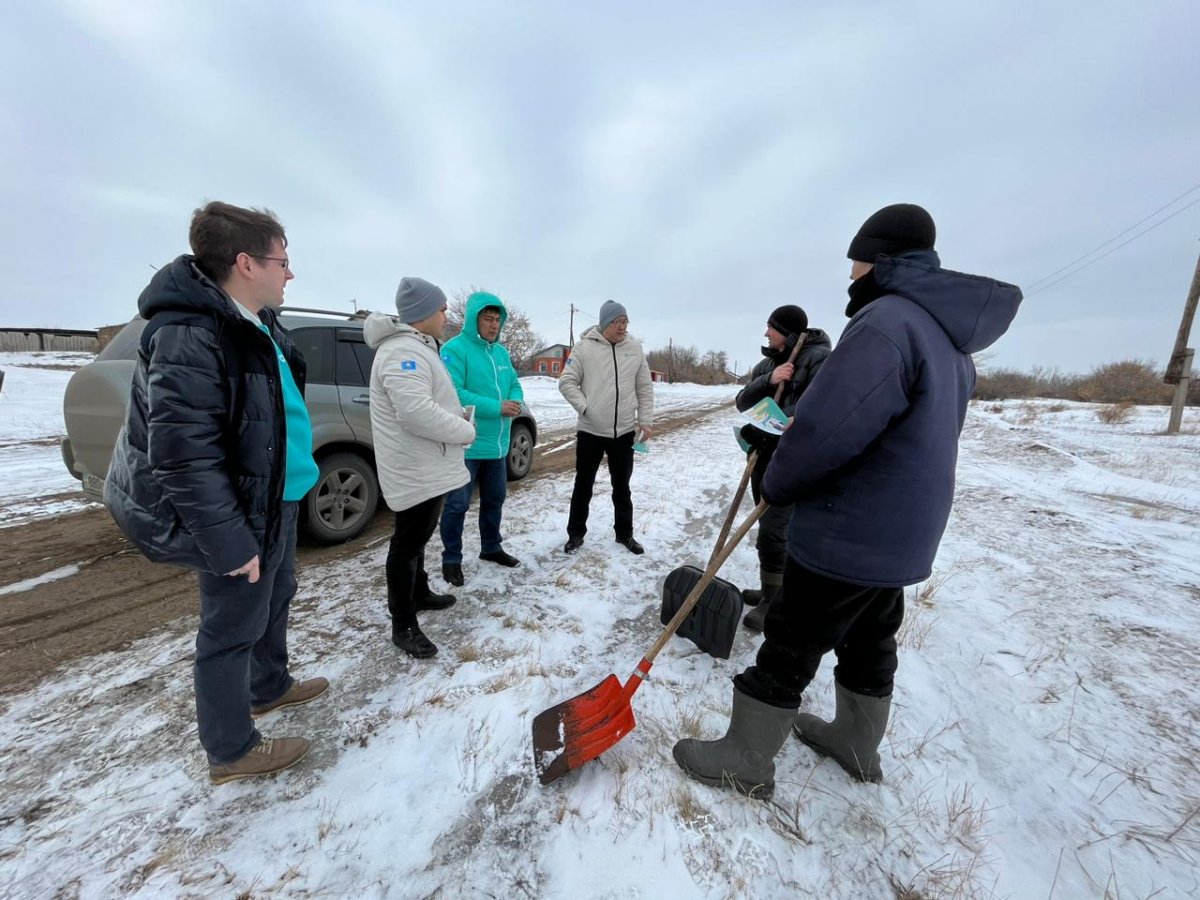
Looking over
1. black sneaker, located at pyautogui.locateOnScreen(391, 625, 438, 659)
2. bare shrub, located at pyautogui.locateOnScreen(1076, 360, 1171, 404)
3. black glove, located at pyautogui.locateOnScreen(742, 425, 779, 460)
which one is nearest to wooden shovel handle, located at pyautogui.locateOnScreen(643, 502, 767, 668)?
black glove, located at pyautogui.locateOnScreen(742, 425, 779, 460)

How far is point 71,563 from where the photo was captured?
→ 135 inches

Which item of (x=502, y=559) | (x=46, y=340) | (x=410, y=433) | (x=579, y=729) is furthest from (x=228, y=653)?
(x=46, y=340)

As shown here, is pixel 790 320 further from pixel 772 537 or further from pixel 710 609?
pixel 710 609

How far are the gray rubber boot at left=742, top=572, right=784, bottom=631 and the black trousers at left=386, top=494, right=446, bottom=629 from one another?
6.71ft

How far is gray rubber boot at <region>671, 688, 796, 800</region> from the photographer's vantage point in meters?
1.72

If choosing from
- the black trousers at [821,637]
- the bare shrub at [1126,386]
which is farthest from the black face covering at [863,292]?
the bare shrub at [1126,386]

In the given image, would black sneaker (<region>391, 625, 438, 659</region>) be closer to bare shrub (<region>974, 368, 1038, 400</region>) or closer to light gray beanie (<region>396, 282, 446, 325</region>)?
light gray beanie (<region>396, 282, 446, 325</region>)

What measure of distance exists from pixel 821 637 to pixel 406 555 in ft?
6.73

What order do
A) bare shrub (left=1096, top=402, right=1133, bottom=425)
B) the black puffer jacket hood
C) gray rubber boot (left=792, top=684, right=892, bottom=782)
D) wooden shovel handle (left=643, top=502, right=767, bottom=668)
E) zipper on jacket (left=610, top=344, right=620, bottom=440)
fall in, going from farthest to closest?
bare shrub (left=1096, top=402, right=1133, bottom=425) < zipper on jacket (left=610, top=344, right=620, bottom=440) < wooden shovel handle (left=643, top=502, right=767, bottom=668) < gray rubber boot (left=792, top=684, right=892, bottom=782) < the black puffer jacket hood

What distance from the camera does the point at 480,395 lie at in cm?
325

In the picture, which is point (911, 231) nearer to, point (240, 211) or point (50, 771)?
point (240, 211)

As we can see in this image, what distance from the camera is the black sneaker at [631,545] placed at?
395cm

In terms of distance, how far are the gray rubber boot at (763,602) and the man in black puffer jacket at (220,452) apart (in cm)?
244

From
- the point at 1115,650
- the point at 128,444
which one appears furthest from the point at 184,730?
the point at 1115,650
